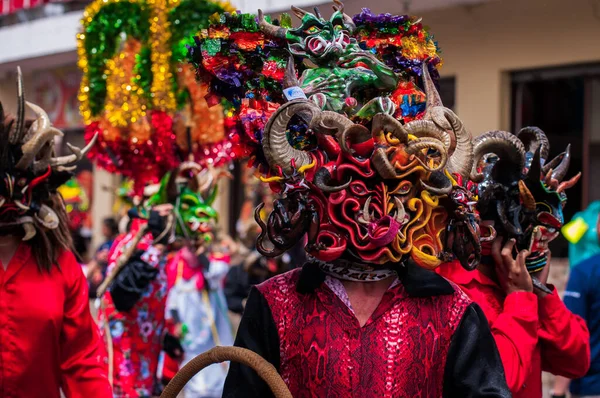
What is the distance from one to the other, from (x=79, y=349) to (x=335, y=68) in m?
1.74

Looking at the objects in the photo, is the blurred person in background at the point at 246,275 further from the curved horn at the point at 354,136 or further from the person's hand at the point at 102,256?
the curved horn at the point at 354,136

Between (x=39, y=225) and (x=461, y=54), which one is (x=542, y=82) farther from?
(x=39, y=225)

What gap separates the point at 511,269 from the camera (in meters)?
3.66

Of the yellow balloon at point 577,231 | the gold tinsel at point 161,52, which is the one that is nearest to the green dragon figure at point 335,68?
the gold tinsel at point 161,52

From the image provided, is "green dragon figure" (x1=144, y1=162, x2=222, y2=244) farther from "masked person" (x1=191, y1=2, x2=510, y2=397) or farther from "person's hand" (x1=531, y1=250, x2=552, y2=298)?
"masked person" (x1=191, y1=2, x2=510, y2=397)

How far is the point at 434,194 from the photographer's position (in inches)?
112

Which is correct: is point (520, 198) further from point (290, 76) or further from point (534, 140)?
point (290, 76)

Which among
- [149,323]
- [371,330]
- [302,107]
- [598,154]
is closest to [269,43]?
[302,107]

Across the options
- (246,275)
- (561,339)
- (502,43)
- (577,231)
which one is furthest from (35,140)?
(502,43)

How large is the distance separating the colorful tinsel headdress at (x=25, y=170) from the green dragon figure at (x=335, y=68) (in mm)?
1300

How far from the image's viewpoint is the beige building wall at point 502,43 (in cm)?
952

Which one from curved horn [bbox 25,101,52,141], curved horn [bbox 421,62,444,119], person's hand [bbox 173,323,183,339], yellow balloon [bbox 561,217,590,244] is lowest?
person's hand [bbox 173,323,183,339]

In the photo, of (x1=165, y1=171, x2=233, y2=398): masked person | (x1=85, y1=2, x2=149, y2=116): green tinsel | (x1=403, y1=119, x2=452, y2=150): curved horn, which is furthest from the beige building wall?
(x1=403, y1=119, x2=452, y2=150): curved horn

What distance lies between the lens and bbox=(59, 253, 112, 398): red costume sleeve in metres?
3.93
